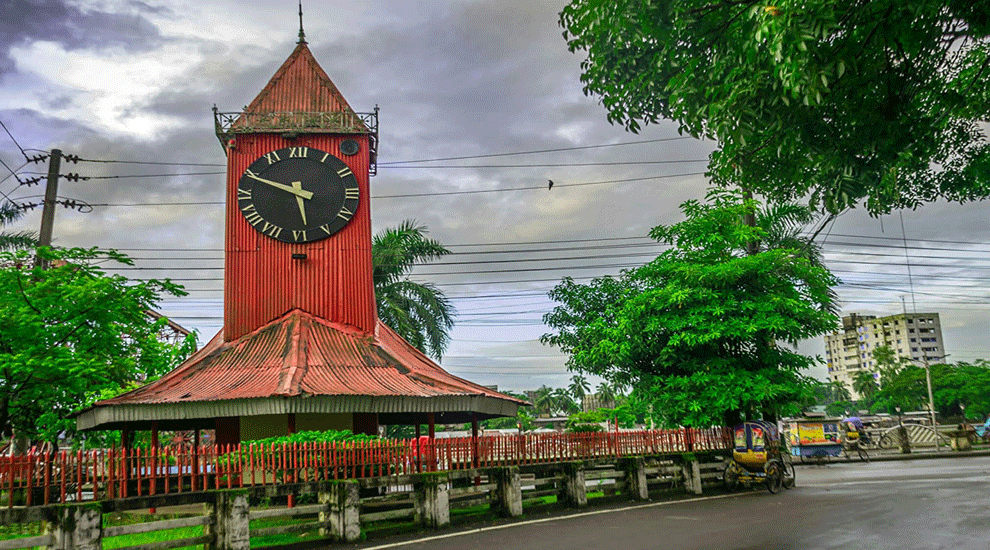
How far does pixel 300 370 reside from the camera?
20641mm

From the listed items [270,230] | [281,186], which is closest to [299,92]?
[281,186]

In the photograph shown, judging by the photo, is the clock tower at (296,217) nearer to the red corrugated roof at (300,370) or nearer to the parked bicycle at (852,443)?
the red corrugated roof at (300,370)

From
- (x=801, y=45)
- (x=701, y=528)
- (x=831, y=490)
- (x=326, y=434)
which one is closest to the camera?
(x=801, y=45)

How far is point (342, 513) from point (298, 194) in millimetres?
12142

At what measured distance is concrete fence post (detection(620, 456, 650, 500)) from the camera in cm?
2117

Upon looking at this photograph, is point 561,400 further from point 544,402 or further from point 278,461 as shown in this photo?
point 278,461

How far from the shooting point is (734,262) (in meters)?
24.8

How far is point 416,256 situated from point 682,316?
722 inches

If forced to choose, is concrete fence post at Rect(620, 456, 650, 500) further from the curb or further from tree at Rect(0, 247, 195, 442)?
Answer: the curb

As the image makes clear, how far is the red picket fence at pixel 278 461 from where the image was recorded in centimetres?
1358

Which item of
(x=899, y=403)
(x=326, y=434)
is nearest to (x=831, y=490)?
(x=326, y=434)

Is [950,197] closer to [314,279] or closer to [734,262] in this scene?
[734,262]

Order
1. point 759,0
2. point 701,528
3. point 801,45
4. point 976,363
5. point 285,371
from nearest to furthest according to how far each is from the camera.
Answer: point 801,45, point 759,0, point 701,528, point 285,371, point 976,363

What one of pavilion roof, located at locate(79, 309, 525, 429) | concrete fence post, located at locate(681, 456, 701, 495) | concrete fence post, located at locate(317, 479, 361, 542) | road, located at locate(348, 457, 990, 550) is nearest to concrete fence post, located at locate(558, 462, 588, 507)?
road, located at locate(348, 457, 990, 550)
